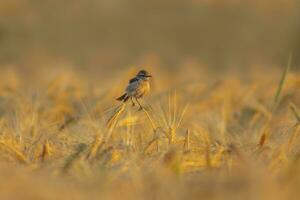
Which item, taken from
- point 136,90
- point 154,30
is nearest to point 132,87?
point 136,90

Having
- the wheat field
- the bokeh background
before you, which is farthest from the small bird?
the bokeh background

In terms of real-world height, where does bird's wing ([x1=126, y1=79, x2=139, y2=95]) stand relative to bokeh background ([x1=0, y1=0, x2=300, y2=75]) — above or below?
below

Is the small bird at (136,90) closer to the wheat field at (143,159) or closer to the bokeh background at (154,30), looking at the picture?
the wheat field at (143,159)

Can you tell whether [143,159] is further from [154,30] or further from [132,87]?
[154,30]

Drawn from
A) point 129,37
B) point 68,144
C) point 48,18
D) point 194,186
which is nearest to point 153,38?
point 129,37

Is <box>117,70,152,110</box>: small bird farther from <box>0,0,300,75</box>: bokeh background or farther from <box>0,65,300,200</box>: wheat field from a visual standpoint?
<box>0,0,300,75</box>: bokeh background

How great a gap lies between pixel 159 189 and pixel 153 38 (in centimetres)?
2280

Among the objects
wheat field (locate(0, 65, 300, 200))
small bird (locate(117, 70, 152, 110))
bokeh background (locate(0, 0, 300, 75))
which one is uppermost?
bokeh background (locate(0, 0, 300, 75))

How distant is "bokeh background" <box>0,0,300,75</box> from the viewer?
2516 cm

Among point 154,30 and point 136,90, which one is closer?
point 136,90

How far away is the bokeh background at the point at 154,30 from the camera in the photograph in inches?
990

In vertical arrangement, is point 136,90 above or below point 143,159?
above

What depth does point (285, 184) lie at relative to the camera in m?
4.27

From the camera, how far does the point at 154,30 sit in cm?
2741
